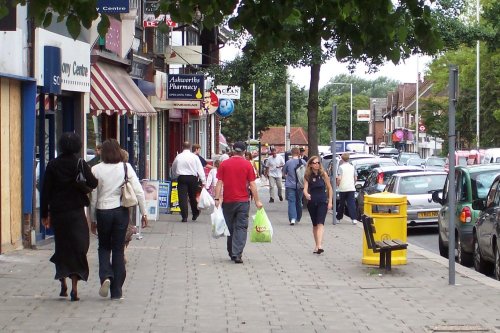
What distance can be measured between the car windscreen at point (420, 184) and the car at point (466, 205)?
4.79m

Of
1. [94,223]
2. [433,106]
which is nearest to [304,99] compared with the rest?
[433,106]

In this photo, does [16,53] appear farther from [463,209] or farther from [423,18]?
[423,18]

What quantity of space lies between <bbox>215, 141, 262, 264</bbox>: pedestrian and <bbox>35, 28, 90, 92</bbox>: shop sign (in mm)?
3367

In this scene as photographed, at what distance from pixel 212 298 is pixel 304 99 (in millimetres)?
67446

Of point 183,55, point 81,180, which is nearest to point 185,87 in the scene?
point 183,55

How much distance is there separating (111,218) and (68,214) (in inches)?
17.6

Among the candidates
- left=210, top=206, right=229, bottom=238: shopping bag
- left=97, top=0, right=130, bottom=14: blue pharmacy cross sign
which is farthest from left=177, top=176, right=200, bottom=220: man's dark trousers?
left=210, top=206, right=229, bottom=238: shopping bag

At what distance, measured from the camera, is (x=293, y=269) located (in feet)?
49.0

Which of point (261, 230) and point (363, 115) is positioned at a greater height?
point (363, 115)

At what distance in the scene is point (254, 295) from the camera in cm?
1210

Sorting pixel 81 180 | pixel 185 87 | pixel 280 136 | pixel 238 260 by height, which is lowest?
pixel 238 260

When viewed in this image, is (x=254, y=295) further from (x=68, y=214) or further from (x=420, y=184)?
(x=420, y=184)

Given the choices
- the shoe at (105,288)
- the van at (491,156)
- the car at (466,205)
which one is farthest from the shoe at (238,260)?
the van at (491,156)

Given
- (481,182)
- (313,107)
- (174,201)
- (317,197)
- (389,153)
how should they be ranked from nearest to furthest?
(317,197), (481,182), (174,201), (313,107), (389,153)
